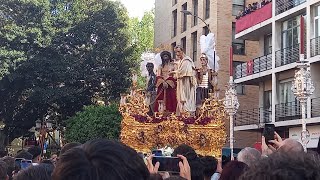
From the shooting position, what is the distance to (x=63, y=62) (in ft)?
113

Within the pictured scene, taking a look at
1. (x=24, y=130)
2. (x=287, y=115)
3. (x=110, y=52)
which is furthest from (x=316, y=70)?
(x=24, y=130)

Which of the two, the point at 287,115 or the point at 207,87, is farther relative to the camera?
the point at 287,115

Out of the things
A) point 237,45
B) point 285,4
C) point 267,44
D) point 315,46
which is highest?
point 285,4

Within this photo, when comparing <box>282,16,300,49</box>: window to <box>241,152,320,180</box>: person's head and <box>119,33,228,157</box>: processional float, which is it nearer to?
<box>119,33,228,157</box>: processional float

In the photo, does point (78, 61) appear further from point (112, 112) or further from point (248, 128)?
point (248, 128)

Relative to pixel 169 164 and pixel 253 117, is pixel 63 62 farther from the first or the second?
pixel 169 164

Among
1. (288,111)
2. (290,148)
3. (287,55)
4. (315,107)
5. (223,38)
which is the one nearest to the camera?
(290,148)

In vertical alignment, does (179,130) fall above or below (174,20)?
below

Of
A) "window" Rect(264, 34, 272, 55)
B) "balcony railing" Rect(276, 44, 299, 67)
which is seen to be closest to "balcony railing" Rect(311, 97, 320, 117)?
"balcony railing" Rect(276, 44, 299, 67)

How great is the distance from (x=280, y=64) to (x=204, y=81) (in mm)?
10851

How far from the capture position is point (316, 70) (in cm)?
2647

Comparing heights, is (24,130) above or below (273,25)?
below

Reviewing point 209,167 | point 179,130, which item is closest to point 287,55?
point 179,130

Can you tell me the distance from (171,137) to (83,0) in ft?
70.4
